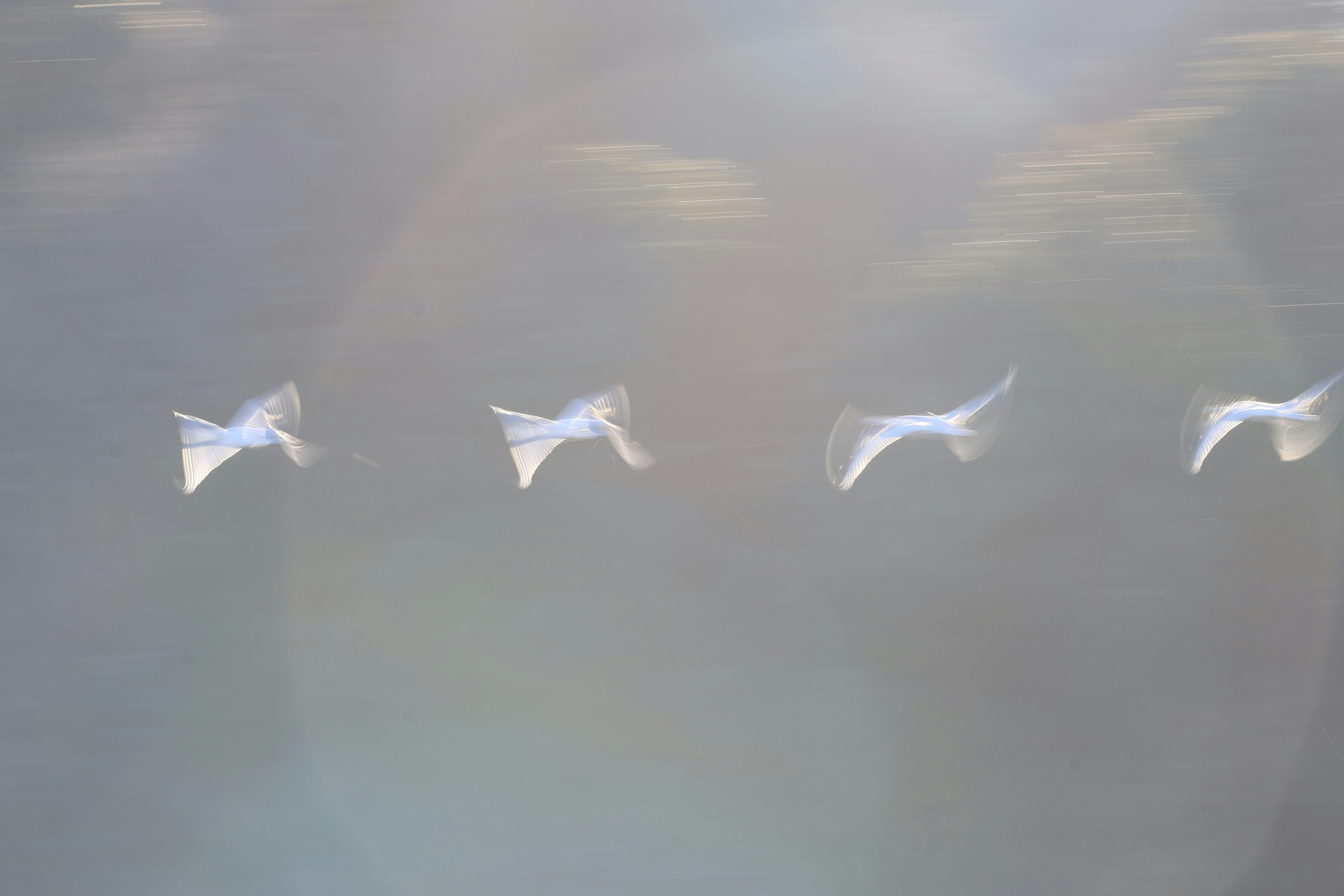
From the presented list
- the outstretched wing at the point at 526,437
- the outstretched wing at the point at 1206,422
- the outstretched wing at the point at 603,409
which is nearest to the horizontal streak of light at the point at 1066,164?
the outstretched wing at the point at 1206,422

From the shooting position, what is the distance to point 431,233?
1.43 m

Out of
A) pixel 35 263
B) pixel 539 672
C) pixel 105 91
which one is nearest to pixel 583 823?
pixel 539 672

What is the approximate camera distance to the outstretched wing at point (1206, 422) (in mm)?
1470

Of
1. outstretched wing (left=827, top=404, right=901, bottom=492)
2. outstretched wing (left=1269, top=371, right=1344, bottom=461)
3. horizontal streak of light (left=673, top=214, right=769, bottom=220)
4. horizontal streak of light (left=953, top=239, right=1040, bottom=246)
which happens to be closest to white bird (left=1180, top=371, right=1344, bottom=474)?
outstretched wing (left=1269, top=371, right=1344, bottom=461)

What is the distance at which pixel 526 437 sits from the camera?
1441 mm

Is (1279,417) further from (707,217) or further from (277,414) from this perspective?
(277,414)

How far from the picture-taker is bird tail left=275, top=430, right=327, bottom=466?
1440mm

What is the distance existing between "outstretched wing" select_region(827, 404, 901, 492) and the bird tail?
1286mm

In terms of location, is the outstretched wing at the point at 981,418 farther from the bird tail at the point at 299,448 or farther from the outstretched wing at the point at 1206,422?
the bird tail at the point at 299,448

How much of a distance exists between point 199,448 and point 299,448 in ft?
0.85

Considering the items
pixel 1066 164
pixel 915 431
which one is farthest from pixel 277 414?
pixel 1066 164

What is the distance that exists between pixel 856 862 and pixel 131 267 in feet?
7.96

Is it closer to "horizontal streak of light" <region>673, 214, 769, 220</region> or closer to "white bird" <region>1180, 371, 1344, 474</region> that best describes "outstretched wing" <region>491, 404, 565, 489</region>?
"horizontal streak of light" <region>673, 214, 769, 220</region>

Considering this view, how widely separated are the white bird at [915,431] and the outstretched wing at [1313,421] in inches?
28.1
